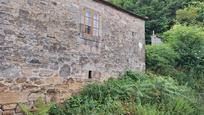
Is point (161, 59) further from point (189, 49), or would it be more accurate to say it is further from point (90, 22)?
point (90, 22)

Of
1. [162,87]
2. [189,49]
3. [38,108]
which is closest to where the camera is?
[38,108]

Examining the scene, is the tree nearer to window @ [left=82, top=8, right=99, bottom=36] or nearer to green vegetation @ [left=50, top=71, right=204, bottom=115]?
green vegetation @ [left=50, top=71, right=204, bottom=115]

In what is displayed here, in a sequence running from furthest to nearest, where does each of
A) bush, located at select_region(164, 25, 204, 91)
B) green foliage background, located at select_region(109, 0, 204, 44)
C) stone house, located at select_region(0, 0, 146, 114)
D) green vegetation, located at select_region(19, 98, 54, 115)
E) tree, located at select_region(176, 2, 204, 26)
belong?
1. green foliage background, located at select_region(109, 0, 204, 44)
2. tree, located at select_region(176, 2, 204, 26)
3. bush, located at select_region(164, 25, 204, 91)
4. green vegetation, located at select_region(19, 98, 54, 115)
5. stone house, located at select_region(0, 0, 146, 114)

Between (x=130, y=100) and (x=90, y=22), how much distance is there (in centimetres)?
313

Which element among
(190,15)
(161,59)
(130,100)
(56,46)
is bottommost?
(130,100)

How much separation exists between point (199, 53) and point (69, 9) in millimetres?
9271

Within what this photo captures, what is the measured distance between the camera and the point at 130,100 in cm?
1064

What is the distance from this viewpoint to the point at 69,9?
10.2 meters

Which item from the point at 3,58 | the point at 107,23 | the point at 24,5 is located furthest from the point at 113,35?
the point at 3,58

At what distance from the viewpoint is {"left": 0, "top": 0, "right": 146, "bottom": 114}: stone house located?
800 cm

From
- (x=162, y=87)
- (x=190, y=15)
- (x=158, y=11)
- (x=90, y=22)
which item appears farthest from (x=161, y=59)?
(x=158, y=11)

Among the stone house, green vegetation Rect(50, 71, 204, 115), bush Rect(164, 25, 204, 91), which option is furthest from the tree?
green vegetation Rect(50, 71, 204, 115)

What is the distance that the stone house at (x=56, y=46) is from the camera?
26.2ft

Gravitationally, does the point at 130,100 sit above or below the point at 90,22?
below
